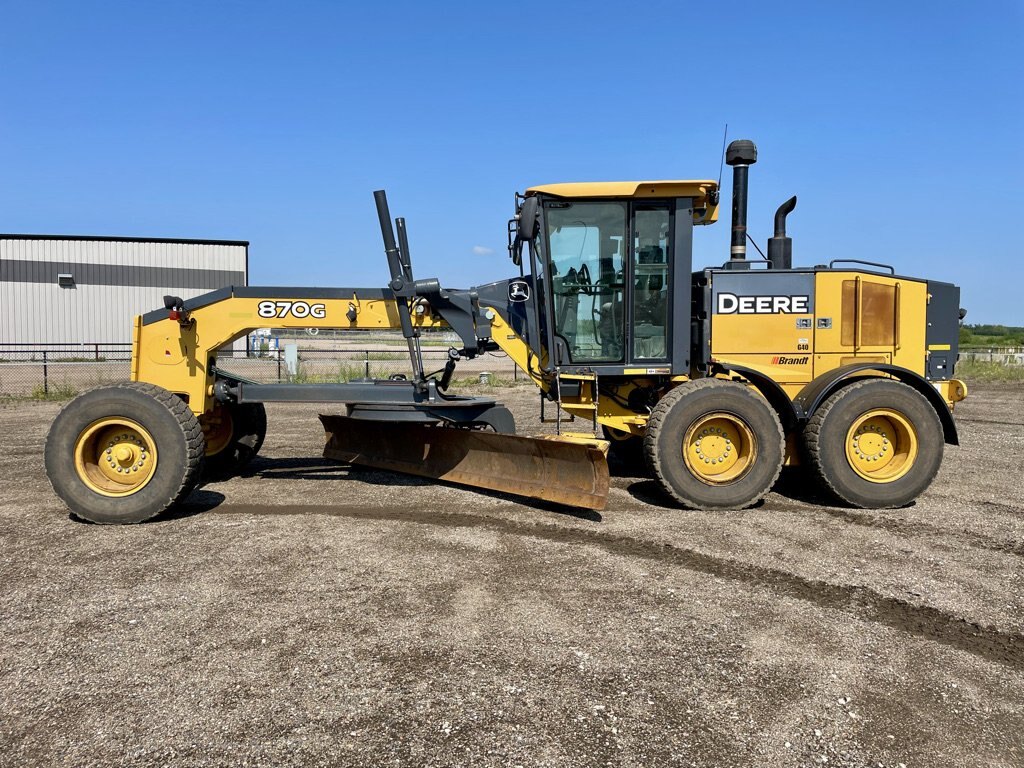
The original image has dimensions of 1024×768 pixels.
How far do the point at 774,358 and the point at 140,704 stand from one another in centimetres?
583

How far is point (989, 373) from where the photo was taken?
78.3ft

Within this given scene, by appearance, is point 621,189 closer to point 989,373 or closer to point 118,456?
point 118,456

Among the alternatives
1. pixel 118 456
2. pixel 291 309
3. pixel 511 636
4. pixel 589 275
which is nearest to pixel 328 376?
pixel 291 309

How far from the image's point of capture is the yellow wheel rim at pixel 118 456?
231 inches

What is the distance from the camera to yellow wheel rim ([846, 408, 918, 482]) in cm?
649

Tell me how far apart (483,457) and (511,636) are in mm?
3133

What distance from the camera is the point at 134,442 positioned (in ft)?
19.7

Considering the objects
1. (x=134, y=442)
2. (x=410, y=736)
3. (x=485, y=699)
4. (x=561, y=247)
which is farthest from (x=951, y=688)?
(x=134, y=442)

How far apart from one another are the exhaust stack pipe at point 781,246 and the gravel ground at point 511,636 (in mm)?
2522

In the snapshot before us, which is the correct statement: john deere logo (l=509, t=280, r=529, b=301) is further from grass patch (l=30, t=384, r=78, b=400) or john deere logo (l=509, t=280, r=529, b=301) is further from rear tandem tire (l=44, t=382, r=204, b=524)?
grass patch (l=30, t=384, r=78, b=400)

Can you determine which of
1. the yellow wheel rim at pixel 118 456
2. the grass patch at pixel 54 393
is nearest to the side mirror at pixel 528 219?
the yellow wheel rim at pixel 118 456

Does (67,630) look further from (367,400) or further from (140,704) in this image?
(367,400)

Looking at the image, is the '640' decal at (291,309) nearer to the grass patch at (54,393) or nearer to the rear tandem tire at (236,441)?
the rear tandem tire at (236,441)

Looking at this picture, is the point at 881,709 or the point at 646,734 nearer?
the point at 646,734
